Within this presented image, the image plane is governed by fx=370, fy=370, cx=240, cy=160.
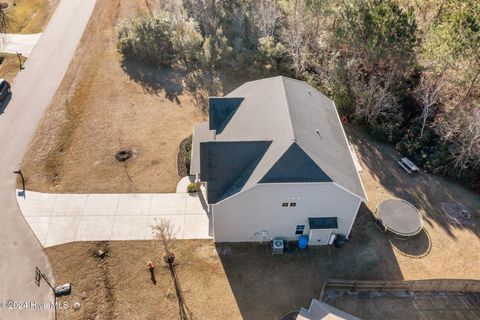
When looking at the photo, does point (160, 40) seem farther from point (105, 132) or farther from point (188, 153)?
point (188, 153)

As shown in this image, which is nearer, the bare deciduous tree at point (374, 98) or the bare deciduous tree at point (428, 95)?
the bare deciduous tree at point (428, 95)

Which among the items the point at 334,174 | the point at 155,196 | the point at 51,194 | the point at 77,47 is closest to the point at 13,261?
the point at 51,194

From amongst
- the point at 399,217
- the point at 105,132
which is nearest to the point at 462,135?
the point at 399,217

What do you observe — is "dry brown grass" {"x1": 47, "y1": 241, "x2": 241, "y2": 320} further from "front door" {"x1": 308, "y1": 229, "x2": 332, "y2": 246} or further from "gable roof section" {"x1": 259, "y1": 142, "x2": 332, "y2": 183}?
"gable roof section" {"x1": 259, "y1": 142, "x2": 332, "y2": 183}

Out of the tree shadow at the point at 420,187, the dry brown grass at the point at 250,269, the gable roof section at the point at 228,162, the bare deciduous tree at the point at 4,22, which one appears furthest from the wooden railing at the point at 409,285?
the bare deciduous tree at the point at 4,22

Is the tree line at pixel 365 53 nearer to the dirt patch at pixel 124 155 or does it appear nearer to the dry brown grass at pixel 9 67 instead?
the dry brown grass at pixel 9 67

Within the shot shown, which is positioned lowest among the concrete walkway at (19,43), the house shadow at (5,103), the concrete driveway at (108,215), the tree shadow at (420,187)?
the concrete driveway at (108,215)
